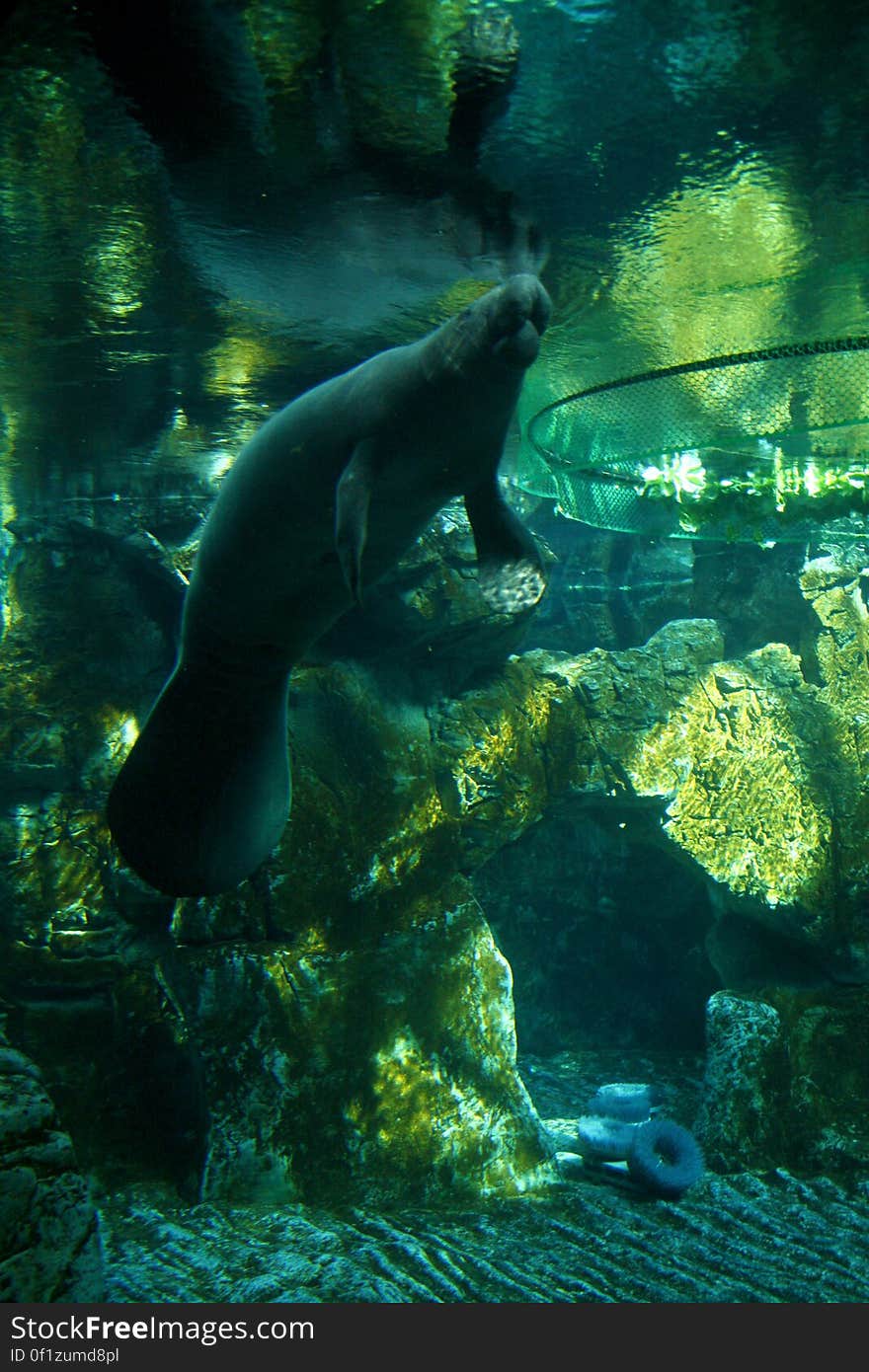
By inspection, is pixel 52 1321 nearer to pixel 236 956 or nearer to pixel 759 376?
pixel 236 956

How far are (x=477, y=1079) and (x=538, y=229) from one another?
20.5ft

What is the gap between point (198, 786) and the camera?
15.9 feet

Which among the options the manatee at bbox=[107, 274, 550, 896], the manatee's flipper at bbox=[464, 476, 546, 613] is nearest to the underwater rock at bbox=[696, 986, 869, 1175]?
the manatee at bbox=[107, 274, 550, 896]

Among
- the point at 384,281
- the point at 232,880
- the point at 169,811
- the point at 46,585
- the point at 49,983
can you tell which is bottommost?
the point at 49,983

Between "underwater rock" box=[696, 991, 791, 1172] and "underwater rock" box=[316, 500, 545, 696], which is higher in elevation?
"underwater rock" box=[316, 500, 545, 696]

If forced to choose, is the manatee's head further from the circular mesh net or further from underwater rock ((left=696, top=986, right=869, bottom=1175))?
underwater rock ((left=696, top=986, right=869, bottom=1175))

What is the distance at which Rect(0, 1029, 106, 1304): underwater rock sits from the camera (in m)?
2.90

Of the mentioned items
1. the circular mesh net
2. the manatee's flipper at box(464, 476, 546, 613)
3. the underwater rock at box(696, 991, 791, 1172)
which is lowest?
the underwater rock at box(696, 991, 791, 1172)

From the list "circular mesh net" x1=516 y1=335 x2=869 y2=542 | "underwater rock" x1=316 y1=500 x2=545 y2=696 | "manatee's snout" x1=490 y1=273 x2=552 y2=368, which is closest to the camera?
"manatee's snout" x1=490 y1=273 x2=552 y2=368

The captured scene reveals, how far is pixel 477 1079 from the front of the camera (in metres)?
6.12

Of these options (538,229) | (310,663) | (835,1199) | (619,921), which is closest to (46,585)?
(310,663)

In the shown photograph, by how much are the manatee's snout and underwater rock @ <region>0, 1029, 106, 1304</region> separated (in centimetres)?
362

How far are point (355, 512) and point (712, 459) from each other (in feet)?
17.2

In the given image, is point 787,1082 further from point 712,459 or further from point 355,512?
point 355,512
